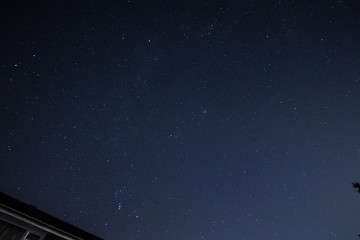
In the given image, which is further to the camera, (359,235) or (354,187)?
(354,187)

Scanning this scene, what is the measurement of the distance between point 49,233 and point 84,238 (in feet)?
5.11

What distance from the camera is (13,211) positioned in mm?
8914

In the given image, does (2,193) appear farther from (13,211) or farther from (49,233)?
(49,233)

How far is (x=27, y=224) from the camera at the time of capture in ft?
30.6

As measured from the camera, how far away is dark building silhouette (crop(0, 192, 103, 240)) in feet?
29.0

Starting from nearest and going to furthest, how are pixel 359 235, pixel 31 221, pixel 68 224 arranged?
pixel 359 235 < pixel 31 221 < pixel 68 224

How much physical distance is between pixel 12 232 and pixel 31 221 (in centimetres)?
72

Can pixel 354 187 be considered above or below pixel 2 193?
above

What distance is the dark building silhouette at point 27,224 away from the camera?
884 centimetres

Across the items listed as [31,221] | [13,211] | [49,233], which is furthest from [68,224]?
[13,211]

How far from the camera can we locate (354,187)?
9.47m

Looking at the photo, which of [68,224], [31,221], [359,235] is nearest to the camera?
[359,235]

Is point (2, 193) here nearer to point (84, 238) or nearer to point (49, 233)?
point (49, 233)

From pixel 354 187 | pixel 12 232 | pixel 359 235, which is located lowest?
pixel 12 232
